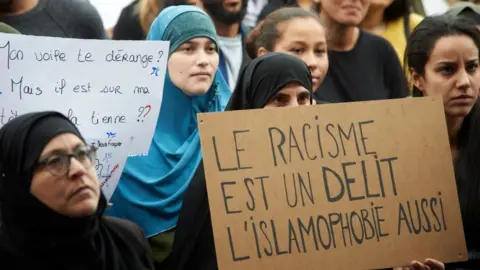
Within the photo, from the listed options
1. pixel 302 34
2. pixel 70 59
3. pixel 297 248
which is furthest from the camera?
pixel 302 34

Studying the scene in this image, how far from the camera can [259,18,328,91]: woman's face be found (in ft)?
20.6

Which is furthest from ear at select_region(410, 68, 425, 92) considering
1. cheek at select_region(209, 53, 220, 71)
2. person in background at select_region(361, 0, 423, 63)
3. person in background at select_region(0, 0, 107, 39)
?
person in background at select_region(361, 0, 423, 63)

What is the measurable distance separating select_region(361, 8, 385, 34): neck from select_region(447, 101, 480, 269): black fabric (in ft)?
7.43

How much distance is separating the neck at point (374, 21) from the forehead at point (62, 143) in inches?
140

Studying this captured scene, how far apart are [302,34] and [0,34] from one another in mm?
1804

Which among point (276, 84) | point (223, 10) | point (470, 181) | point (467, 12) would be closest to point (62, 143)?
point (276, 84)

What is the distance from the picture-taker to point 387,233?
4898 mm

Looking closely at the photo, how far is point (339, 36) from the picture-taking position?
22.9 ft

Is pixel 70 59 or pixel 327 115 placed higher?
pixel 70 59

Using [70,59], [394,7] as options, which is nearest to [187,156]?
[70,59]

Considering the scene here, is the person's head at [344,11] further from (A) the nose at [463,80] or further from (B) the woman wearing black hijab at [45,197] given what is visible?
(B) the woman wearing black hijab at [45,197]

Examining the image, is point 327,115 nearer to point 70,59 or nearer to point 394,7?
point 70,59

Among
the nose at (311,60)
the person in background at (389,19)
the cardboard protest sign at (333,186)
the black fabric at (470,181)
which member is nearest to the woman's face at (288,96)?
the cardboard protest sign at (333,186)

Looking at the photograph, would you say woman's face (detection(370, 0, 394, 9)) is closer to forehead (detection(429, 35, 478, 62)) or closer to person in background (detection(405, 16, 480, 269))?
person in background (detection(405, 16, 480, 269))
